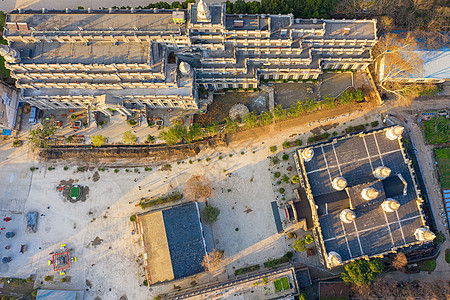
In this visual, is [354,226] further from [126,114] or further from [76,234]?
[76,234]

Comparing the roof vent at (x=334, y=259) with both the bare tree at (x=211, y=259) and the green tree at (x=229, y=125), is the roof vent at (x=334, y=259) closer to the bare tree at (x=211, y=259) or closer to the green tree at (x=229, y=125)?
the bare tree at (x=211, y=259)

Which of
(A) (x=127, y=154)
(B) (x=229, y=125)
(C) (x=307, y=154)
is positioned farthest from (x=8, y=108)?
(C) (x=307, y=154)

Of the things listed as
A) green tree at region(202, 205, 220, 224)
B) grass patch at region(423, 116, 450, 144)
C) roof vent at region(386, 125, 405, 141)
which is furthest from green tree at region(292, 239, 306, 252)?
grass patch at region(423, 116, 450, 144)

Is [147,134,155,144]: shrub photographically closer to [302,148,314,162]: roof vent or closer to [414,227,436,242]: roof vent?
[302,148,314,162]: roof vent

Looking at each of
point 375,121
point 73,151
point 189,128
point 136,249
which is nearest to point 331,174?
point 375,121

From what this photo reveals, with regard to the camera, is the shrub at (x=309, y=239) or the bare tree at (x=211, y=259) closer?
the bare tree at (x=211, y=259)

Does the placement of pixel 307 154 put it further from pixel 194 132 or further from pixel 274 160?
pixel 194 132

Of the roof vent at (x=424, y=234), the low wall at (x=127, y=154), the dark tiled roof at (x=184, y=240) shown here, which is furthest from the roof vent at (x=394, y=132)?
the dark tiled roof at (x=184, y=240)

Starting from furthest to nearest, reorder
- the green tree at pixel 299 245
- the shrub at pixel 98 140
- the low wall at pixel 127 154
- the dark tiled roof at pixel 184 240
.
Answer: the low wall at pixel 127 154
the shrub at pixel 98 140
the green tree at pixel 299 245
the dark tiled roof at pixel 184 240
